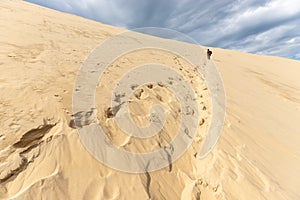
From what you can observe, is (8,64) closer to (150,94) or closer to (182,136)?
(150,94)

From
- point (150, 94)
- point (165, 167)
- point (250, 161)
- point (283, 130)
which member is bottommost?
point (283, 130)

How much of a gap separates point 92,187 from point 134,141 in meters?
1.07

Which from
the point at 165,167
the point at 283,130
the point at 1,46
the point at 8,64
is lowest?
the point at 283,130

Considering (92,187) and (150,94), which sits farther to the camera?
(150,94)

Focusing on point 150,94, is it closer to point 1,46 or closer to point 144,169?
point 144,169

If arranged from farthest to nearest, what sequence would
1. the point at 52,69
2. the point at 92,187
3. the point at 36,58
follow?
the point at 36,58
the point at 52,69
the point at 92,187

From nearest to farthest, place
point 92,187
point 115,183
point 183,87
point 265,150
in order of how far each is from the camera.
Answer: point 92,187
point 115,183
point 265,150
point 183,87

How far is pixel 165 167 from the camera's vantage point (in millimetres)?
3162

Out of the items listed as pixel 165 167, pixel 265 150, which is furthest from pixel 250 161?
pixel 165 167

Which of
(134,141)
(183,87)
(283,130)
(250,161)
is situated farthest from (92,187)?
(283,130)

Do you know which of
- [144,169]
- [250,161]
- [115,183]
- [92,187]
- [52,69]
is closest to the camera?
[92,187]

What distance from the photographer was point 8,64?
3998mm

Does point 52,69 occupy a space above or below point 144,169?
above

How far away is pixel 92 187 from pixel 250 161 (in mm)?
2761
